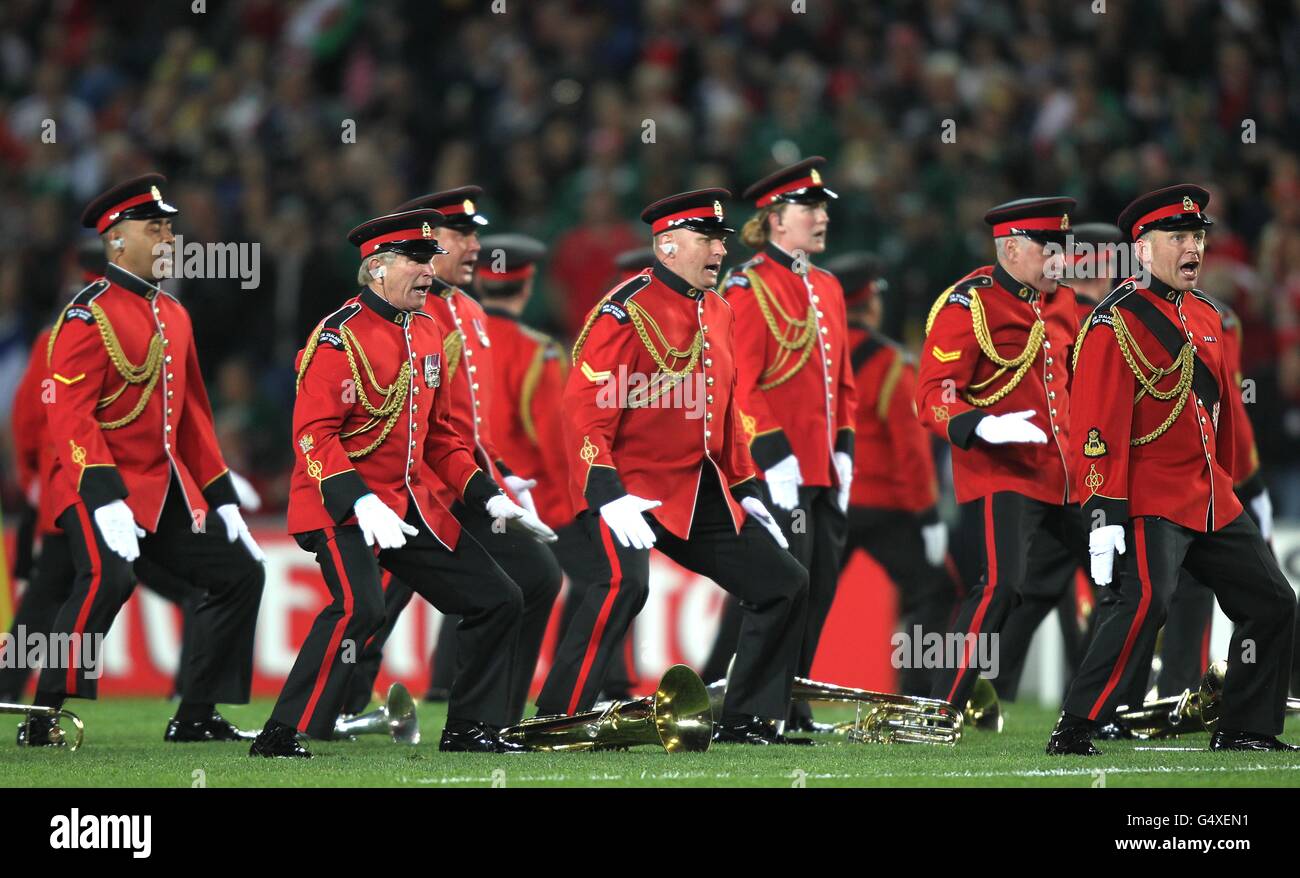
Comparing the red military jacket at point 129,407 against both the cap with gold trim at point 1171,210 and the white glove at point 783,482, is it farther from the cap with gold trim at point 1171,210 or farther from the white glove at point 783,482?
the cap with gold trim at point 1171,210

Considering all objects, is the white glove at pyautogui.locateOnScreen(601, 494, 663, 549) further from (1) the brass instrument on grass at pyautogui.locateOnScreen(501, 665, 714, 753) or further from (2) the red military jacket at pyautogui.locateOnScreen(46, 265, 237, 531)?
(2) the red military jacket at pyautogui.locateOnScreen(46, 265, 237, 531)

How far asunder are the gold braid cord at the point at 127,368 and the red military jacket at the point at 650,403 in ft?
5.33

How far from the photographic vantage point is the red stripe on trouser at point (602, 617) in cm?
775

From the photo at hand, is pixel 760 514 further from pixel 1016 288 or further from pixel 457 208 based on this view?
pixel 457 208

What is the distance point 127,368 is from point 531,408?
8.78 feet

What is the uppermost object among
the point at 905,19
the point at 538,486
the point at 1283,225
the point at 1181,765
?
the point at 905,19

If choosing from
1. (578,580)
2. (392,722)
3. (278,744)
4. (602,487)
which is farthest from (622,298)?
(578,580)

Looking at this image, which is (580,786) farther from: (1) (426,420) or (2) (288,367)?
(2) (288,367)

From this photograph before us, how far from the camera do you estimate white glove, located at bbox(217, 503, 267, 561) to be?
8156 mm

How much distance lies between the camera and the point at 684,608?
11.9 meters

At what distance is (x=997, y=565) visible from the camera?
8.41m

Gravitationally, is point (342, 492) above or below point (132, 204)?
below

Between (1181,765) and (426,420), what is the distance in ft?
9.63
